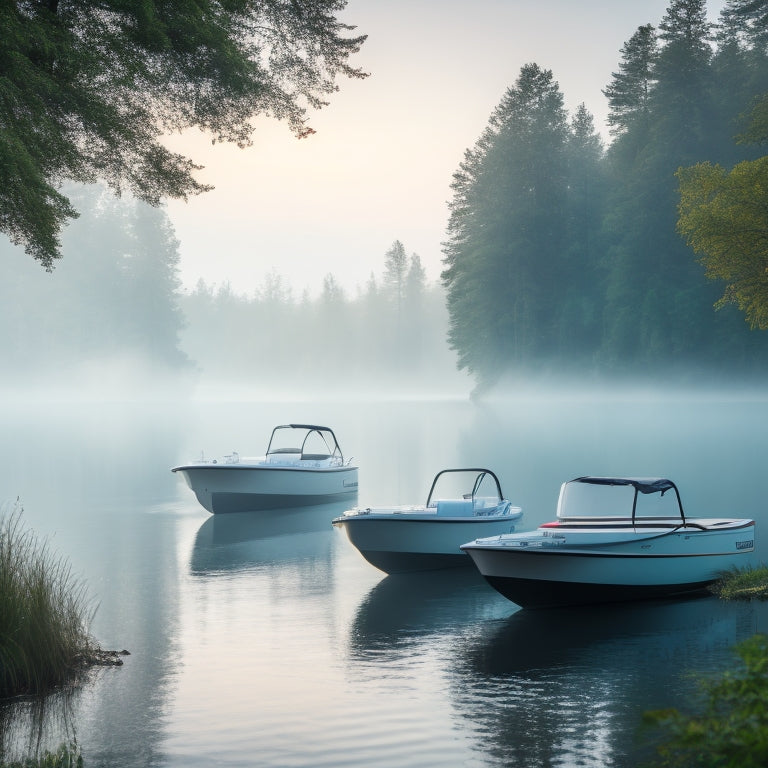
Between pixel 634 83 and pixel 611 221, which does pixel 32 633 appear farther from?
pixel 634 83

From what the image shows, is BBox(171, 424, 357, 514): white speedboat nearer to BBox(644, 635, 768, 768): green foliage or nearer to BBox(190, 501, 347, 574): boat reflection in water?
BBox(190, 501, 347, 574): boat reflection in water

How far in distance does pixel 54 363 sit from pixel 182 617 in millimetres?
110693

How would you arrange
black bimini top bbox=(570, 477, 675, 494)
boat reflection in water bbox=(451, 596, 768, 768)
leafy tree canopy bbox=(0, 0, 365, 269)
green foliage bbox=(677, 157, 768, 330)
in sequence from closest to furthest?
boat reflection in water bbox=(451, 596, 768, 768), leafy tree canopy bbox=(0, 0, 365, 269), black bimini top bbox=(570, 477, 675, 494), green foliage bbox=(677, 157, 768, 330)

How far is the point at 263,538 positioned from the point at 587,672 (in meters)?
11.4

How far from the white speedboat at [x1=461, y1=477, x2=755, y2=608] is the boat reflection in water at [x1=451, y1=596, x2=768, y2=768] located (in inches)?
11.0

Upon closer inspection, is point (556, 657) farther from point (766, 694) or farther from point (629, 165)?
point (629, 165)

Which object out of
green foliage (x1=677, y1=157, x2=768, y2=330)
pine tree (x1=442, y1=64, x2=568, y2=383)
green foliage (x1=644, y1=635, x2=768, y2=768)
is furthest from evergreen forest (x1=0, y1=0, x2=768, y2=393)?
green foliage (x1=644, y1=635, x2=768, y2=768)

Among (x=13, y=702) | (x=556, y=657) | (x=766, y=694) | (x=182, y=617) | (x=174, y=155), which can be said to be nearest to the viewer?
(x=766, y=694)

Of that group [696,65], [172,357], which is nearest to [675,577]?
[696,65]

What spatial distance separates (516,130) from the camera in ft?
281

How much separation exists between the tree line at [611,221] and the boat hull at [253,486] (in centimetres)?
5224

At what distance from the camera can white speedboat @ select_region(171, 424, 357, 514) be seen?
24781 millimetres

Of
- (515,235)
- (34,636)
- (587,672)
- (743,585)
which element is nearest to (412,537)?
(743,585)

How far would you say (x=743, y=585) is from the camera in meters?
14.7
